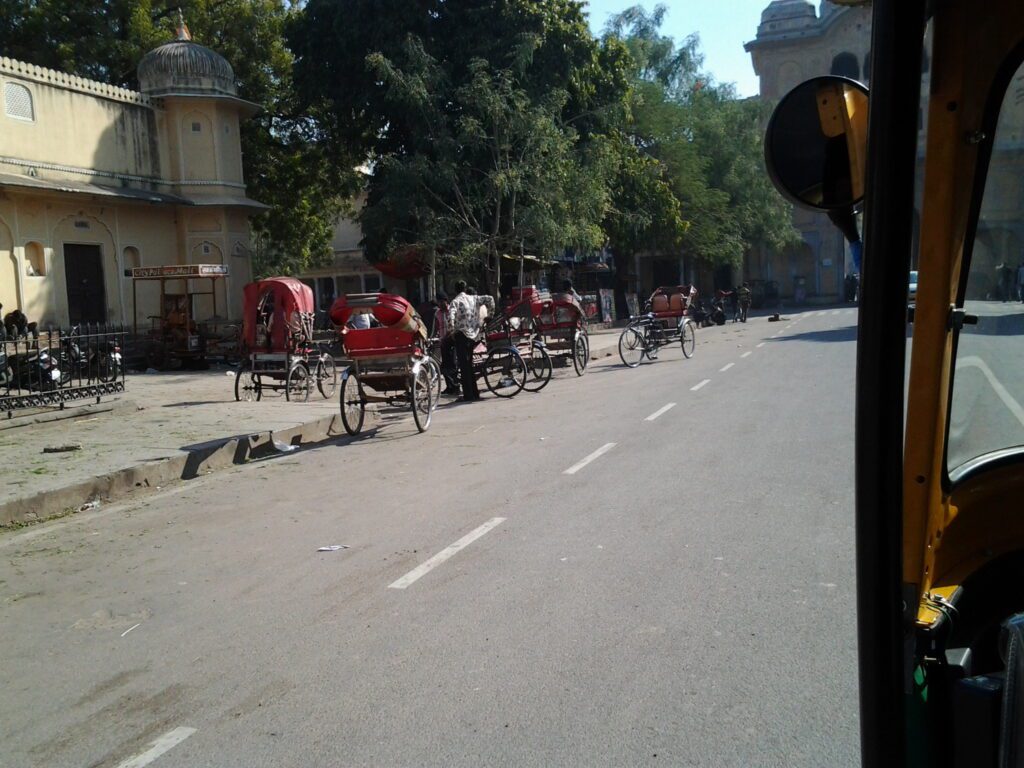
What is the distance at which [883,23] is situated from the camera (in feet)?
5.04

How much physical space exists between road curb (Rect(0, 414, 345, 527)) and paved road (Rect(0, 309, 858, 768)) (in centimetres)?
40

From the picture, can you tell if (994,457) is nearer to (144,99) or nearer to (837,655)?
(837,655)

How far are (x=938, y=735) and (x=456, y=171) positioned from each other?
23708 mm

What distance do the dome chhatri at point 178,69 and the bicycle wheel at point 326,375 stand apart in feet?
41.4

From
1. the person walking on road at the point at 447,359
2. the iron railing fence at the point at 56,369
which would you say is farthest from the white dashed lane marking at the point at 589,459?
the iron railing fence at the point at 56,369

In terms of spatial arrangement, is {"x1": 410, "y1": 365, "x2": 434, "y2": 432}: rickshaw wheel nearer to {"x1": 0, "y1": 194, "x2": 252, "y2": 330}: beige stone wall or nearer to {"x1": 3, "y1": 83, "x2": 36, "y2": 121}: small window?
{"x1": 0, "y1": 194, "x2": 252, "y2": 330}: beige stone wall

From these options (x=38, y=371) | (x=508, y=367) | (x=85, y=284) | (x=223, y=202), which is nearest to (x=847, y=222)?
(x=38, y=371)

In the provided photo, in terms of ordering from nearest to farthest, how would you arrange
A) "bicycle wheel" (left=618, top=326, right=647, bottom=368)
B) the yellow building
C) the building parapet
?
"bicycle wheel" (left=618, top=326, right=647, bottom=368) → the building parapet → the yellow building

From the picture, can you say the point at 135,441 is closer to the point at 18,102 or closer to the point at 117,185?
the point at 18,102

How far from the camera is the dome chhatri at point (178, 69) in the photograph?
1030 inches

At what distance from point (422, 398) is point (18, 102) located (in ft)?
52.2

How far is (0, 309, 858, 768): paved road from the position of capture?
3730 mm

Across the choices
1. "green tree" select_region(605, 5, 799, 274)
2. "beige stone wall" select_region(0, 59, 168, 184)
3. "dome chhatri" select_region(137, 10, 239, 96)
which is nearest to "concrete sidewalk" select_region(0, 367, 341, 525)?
"beige stone wall" select_region(0, 59, 168, 184)

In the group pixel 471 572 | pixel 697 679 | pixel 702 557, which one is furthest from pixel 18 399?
pixel 697 679
